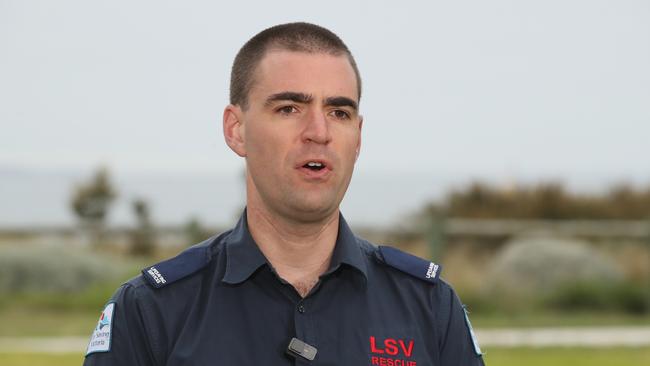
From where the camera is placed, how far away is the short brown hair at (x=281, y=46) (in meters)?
2.70

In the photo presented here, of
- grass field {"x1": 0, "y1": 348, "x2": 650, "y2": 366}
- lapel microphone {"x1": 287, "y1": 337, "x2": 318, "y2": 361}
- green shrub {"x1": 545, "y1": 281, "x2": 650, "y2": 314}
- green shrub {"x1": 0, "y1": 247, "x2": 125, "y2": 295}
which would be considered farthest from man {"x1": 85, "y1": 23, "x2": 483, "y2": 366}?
green shrub {"x1": 0, "y1": 247, "x2": 125, "y2": 295}

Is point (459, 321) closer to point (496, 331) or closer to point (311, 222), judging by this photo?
point (311, 222)

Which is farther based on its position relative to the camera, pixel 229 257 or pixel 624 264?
pixel 624 264

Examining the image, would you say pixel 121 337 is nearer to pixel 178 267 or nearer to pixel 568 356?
pixel 178 267

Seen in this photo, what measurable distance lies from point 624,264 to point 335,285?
44.8 feet

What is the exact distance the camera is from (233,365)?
2.58 meters

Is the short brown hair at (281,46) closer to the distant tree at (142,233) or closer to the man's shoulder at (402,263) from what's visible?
the man's shoulder at (402,263)

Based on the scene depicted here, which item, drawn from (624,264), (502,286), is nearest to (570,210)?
(624,264)

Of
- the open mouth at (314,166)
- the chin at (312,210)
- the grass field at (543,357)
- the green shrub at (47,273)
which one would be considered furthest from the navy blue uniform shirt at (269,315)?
the green shrub at (47,273)

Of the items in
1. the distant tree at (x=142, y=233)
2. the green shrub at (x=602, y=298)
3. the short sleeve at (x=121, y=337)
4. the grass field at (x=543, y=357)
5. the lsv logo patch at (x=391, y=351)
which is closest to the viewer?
the short sleeve at (x=121, y=337)

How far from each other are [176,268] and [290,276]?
0.31 meters

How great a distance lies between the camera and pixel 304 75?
2619 mm

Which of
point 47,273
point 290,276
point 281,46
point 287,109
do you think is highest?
point 281,46

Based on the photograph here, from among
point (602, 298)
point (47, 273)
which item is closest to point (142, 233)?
point (47, 273)
